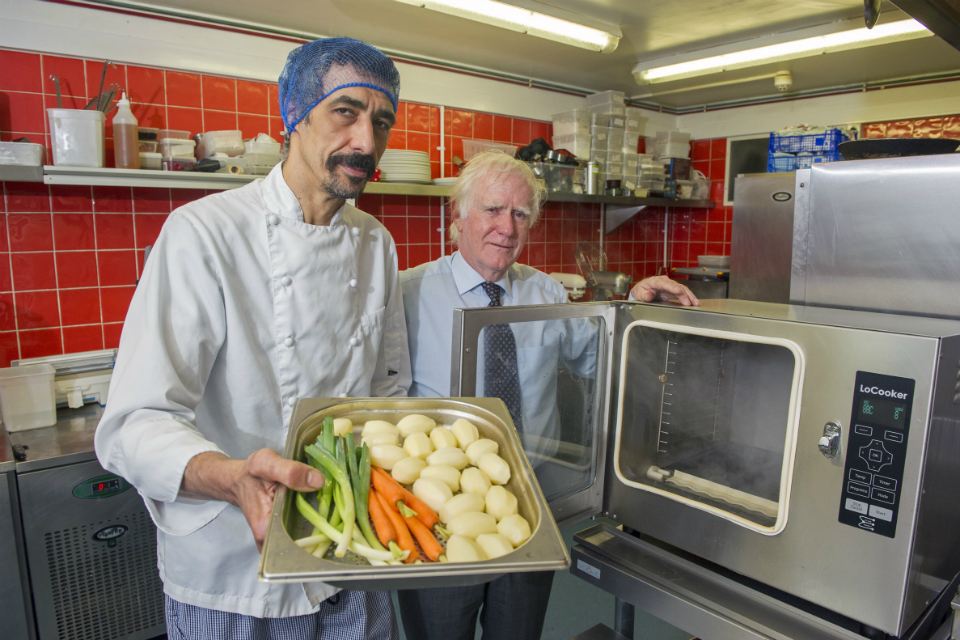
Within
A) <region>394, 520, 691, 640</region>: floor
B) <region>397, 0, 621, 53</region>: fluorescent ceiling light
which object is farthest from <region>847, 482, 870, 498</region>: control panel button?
<region>397, 0, 621, 53</region>: fluorescent ceiling light

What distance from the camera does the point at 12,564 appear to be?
71.3 inches

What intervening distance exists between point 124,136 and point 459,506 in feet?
7.10

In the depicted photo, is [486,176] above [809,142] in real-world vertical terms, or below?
below

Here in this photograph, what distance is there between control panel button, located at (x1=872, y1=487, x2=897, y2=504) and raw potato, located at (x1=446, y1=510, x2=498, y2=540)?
21.6 inches

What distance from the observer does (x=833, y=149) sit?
3.25 meters

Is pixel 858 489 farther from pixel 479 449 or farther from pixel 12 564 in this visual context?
pixel 12 564

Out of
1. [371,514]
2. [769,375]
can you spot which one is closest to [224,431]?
[371,514]

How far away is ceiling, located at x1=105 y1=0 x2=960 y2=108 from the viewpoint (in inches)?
96.1

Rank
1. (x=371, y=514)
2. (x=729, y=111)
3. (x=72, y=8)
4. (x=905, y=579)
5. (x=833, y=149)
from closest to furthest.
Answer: (x=371, y=514), (x=905, y=579), (x=72, y=8), (x=833, y=149), (x=729, y=111)

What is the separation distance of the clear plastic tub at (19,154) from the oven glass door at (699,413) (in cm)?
205

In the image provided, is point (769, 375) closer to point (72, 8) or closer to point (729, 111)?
point (72, 8)

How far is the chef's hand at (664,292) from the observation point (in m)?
1.23

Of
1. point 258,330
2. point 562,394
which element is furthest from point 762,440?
point 258,330

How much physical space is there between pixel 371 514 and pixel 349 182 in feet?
2.10
